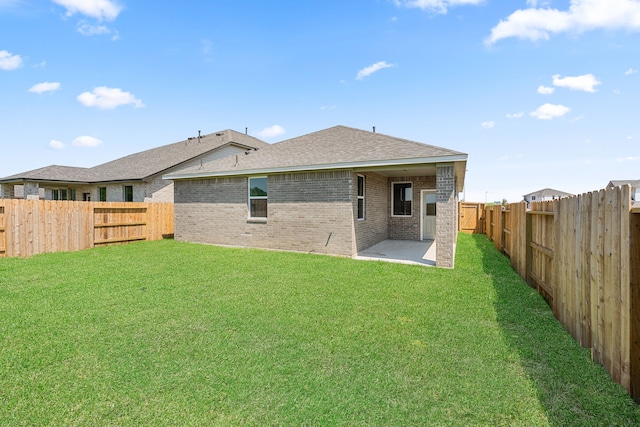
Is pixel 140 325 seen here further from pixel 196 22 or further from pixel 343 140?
pixel 196 22

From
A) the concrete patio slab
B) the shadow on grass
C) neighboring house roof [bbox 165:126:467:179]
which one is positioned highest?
neighboring house roof [bbox 165:126:467:179]

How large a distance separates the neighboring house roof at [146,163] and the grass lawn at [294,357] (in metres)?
14.2

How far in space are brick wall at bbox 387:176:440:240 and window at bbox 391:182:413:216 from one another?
0.61 ft

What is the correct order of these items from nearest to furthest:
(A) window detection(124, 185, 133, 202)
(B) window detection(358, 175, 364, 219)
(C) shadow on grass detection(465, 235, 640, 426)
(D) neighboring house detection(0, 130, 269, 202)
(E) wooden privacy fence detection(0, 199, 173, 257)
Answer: (C) shadow on grass detection(465, 235, 640, 426) < (E) wooden privacy fence detection(0, 199, 173, 257) < (B) window detection(358, 175, 364, 219) < (D) neighboring house detection(0, 130, 269, 202) < (A) window detection(124, 185, 133, 202)

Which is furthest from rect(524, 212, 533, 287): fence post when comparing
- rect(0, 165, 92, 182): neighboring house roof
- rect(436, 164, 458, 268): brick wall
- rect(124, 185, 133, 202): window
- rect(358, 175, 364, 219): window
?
rect(0, 165, 92, 182): neighboring house roof

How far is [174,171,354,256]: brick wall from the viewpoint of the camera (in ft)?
33.4

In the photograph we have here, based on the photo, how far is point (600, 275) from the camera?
126 inches

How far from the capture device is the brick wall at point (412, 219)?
14211 mm

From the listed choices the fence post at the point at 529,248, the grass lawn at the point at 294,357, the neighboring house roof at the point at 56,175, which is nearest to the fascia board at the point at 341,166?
the fence post at the point at 529,248

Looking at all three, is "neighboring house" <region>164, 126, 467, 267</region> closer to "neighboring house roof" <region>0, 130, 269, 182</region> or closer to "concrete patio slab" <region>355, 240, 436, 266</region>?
"concrete patio slab" <region>355, 240, 436, 266</region>

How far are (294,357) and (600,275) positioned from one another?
11.0 ft

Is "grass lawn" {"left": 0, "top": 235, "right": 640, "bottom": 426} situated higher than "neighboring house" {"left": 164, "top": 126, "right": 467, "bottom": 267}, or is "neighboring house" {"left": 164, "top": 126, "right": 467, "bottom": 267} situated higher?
"neighboring house" {"left": 164, "top": 126, "right": 467, "bottom": 267}

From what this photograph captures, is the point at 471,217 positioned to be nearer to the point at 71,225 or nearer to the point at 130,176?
the point at 71,225

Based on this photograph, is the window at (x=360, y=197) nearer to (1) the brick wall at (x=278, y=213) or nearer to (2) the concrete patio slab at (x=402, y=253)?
(1) the brick wall at (x=278, y=213)
